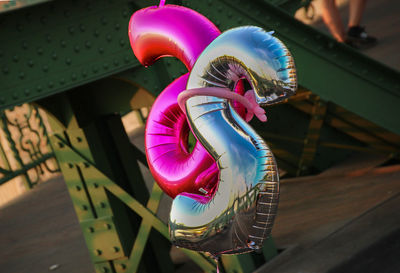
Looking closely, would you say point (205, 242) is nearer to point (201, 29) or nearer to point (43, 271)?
point (201, 29)

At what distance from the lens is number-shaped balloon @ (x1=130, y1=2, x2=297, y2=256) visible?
4.72 ft

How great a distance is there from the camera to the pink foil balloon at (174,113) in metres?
1.59

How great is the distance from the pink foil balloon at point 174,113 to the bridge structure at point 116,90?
5.81 feet

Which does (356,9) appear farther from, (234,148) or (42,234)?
(234,148)

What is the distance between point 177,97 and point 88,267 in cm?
512

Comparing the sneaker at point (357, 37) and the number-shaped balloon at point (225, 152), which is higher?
the number-shaped balloon at point (225, 152)

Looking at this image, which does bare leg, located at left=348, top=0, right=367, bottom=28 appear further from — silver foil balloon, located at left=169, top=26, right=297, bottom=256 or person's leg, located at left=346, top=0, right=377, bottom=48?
silver foil balloon, located at left=169, top=26, right=297, bottom=256

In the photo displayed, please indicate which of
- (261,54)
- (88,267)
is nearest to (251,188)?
(261,54)

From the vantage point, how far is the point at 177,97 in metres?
1.63

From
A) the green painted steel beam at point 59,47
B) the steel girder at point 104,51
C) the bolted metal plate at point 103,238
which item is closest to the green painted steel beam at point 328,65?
the steel girder at point 104,51

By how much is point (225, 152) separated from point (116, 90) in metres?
3.16

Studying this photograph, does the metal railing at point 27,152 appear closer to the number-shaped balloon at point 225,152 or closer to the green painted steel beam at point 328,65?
the green painted steel beam at point 328,65

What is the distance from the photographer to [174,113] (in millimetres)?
1690

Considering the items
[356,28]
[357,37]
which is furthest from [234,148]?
[357,37]
